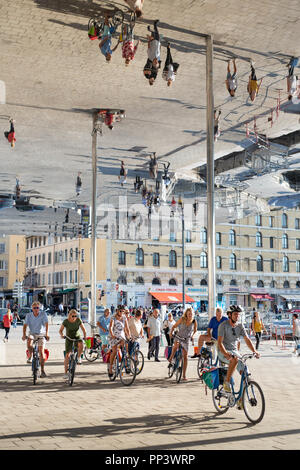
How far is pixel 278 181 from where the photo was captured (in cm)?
2780

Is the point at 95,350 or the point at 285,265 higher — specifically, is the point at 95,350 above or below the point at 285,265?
below

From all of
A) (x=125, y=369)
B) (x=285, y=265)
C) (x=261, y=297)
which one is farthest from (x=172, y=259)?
(x=125, y=369)

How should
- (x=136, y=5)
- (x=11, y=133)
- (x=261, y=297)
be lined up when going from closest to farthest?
(x=136, y=5) < (x=11, y=133) < (x=261, y=297)

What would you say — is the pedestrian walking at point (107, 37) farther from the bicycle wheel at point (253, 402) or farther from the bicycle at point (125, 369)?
the bicycle wheel at point (253, 402)

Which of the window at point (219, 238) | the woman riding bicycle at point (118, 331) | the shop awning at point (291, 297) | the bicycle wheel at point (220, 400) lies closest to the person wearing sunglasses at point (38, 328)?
the woman riding bicycle at point (118, 331)

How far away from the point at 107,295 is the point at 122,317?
52542 mm

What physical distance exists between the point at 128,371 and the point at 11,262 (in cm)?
8700

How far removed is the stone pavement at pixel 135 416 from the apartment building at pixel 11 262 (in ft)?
270

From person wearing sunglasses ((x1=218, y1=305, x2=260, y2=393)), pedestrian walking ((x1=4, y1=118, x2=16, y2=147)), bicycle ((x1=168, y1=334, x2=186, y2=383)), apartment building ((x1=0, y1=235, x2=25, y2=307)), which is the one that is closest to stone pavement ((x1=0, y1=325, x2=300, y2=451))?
bicycle ((x1=168, y1=334, x2=186, y2=383))

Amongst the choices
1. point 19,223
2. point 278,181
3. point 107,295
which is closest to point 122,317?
point 278,181

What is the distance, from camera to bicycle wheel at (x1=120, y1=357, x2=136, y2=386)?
543 inches

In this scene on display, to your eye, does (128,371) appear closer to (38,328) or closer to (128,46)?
(38,328)

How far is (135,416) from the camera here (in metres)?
9.83
